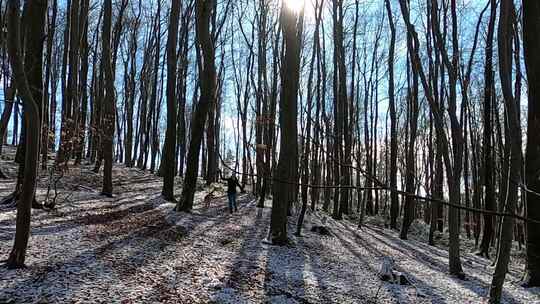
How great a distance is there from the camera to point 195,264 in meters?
6.66

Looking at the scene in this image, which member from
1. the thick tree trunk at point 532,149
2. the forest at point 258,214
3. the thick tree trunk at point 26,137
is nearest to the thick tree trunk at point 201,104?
the forest at point 258,214

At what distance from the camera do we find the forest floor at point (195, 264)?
16.5 feet

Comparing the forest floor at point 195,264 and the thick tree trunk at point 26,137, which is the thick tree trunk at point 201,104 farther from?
the thick tree trunk at point 26,137

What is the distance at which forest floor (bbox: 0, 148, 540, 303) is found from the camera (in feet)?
16.5

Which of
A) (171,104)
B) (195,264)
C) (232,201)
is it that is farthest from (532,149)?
(171,104)

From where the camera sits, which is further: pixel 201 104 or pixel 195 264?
pixel 201 104

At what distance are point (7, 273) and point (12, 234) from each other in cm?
204

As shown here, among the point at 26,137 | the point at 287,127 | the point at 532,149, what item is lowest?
the point at 26,137

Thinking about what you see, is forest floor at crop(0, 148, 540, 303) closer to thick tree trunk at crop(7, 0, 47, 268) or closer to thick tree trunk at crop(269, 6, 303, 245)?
thick tree trunk at crop(7, 0, 47, 268)

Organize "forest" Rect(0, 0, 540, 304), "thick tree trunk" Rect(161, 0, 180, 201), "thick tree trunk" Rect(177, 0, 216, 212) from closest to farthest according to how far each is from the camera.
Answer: "forest" Rect(0, 0, 540, 304) < "thick tree trunk" Rect(177, 0, 216, 212) < "thick tree trunk" Rect(161, 0, 180, 201)

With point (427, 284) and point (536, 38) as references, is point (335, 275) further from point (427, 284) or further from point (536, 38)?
point (536, 38)

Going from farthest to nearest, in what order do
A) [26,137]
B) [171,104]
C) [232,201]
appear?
[232,201] < [171,104] < [26,137]

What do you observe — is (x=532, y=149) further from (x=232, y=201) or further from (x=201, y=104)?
(x=232, y=201)

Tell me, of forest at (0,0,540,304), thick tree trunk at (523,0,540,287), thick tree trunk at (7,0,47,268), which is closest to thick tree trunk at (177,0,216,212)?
forest at (0,0,540,304)
